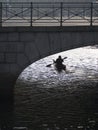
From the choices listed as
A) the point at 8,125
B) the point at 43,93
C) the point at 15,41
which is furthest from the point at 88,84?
the point at 8,125

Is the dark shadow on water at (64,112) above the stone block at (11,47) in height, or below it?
below

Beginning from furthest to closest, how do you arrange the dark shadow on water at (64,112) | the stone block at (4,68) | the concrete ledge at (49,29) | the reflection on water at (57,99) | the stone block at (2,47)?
1. the stone block at (4,68)
2. the stone block at (2,47)
3. the concrete ledge at (49,29)
4. the reflection on water at (57,99)
5. the dark shadow on water at (64,112)

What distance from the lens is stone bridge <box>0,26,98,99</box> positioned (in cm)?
2256

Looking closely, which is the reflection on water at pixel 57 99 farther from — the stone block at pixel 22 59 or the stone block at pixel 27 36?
the stone block at pixel 27 36

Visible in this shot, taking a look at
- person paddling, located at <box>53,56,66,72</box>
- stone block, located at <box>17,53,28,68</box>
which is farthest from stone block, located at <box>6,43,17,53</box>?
person paddling, located at <box>53,56,66,72</box>

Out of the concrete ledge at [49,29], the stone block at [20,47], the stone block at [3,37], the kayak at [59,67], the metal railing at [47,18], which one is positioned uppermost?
the metal railing at [47,18]

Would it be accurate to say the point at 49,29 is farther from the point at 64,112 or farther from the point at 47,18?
the point at 47,18

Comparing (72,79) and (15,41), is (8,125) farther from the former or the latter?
(72,79)

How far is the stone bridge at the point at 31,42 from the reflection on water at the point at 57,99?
1979 mm

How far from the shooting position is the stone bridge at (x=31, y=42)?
22562mm

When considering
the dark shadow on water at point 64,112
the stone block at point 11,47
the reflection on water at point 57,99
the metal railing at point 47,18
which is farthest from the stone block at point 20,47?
the dark shadow on water at point 64,112

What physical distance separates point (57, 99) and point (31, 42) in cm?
384

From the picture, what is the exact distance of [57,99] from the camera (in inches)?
981

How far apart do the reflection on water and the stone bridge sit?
1.98 metres
